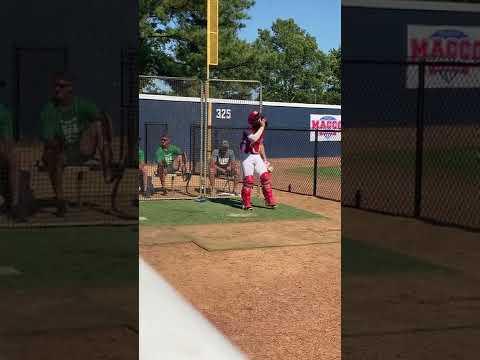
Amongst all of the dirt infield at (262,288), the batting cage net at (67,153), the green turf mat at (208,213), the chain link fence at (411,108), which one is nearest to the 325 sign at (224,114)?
the green turf mat at (208,213)

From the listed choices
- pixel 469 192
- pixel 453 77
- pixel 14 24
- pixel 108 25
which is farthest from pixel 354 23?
pixel 469 192

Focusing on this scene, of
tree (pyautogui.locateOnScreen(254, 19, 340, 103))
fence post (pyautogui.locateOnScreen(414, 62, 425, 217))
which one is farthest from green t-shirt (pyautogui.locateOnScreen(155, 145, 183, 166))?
tree (pyautogui.locateOnScreen(254, 19, 340, 103))

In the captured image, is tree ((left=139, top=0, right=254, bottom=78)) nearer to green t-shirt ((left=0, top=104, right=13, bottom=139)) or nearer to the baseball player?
the baseball player

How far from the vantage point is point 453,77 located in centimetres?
345

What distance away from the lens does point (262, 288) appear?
5.86m

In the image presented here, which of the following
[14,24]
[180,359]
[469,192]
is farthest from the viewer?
[469,192]

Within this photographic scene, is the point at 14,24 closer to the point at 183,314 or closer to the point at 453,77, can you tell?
the point at 453,77

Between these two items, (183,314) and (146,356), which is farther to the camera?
(183,314)

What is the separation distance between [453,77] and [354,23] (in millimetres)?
671

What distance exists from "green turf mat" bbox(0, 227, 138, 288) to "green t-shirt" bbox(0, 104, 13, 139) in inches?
18.2

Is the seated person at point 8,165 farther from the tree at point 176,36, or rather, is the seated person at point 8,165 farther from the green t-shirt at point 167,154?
the tree at point 176,36

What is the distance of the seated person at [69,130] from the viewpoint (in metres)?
2.80

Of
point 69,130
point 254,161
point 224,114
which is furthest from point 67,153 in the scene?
point 224,114

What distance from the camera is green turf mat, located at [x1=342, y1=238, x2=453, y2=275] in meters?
5.88
